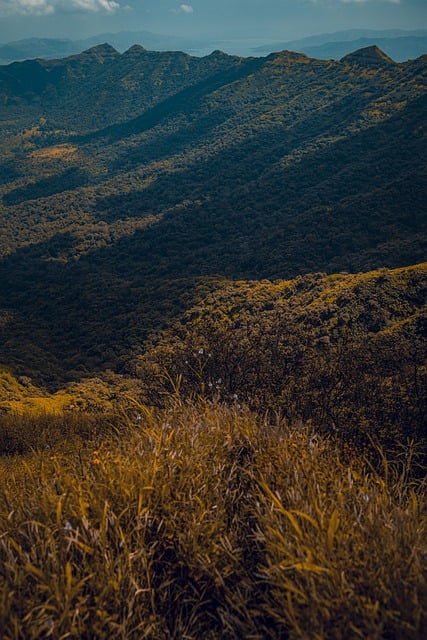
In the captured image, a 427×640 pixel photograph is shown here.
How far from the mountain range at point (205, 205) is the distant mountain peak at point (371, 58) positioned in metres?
0.71

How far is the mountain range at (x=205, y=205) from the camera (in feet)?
188

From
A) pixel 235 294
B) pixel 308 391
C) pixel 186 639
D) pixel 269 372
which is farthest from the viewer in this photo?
pixel 235 294

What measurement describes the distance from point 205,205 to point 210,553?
108 m

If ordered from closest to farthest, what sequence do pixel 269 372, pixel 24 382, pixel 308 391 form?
1. pixel 308 391
2. pixel 269 372
3. pixel 24 382

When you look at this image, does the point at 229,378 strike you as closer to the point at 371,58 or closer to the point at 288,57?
the point at 371,58

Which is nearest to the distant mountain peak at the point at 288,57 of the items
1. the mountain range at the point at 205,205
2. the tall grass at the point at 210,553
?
the mountain range at the point at 205,205

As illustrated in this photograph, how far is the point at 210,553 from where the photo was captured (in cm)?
248

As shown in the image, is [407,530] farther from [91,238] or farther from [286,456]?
[91,238]

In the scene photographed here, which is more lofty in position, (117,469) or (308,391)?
(117,469)

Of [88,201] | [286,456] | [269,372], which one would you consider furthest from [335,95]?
[286,456]

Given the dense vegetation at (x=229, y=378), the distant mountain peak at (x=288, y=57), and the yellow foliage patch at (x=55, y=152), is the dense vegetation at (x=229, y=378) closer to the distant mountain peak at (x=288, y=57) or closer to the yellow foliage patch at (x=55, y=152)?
the yellow foliage patch at (x=55, y=152)

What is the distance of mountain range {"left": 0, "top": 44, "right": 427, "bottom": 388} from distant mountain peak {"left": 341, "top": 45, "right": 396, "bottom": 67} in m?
0.71

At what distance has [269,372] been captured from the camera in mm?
14992

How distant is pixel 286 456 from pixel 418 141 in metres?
102
